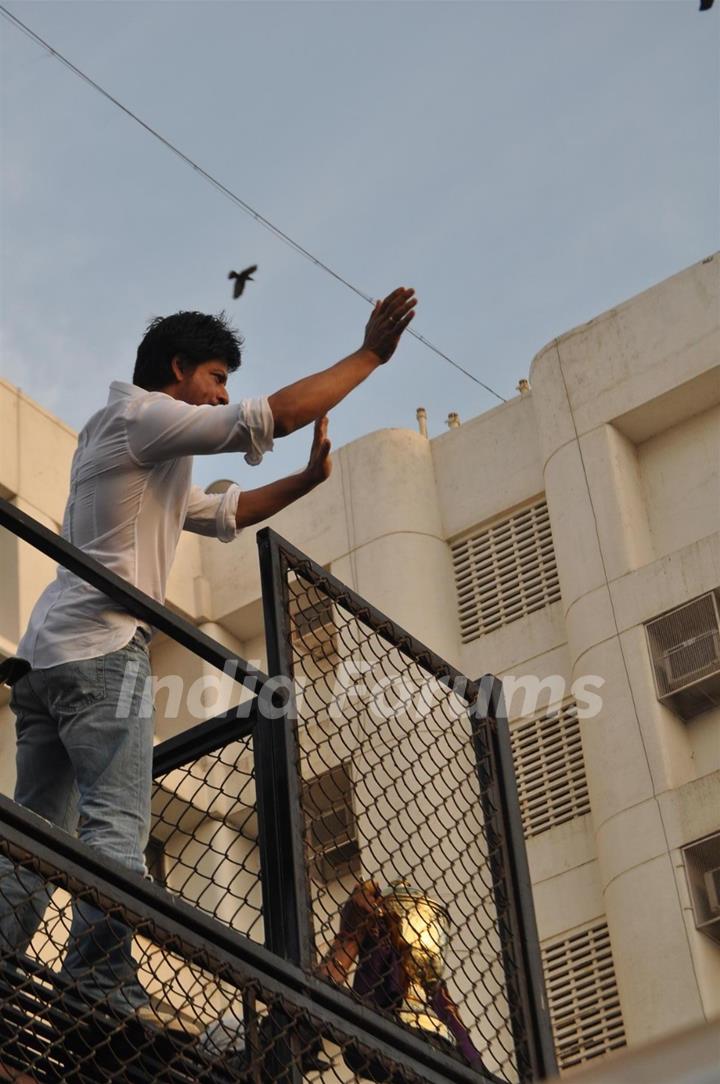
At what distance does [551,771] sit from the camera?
21.9 meters

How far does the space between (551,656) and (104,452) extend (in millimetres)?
16856

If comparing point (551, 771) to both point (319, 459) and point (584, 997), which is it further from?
point (319, 459)

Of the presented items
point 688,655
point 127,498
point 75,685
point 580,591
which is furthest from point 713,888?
point 75,685

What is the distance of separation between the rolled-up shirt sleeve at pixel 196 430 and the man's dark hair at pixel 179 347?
0.40 meters

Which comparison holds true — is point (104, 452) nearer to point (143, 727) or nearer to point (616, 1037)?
point (143, 727)

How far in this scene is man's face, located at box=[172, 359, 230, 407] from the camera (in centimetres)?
662

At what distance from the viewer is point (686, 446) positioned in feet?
75.5

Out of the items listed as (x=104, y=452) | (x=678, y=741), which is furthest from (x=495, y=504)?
(x=104, y=452)

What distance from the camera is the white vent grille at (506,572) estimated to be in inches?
922

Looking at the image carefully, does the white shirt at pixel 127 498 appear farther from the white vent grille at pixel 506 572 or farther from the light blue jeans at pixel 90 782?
the white vent grille at pixel 506 572

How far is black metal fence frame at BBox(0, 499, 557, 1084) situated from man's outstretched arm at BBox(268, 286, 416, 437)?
498mm

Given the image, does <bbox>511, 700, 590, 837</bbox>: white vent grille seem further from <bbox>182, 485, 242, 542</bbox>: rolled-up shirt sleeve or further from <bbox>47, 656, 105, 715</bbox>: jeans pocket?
<bbox>47, 656, 105, 715</bbox>: jeans pocket

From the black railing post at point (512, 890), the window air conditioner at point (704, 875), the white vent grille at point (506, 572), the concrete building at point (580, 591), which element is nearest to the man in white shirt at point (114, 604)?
the black railing post at point (512, 890)

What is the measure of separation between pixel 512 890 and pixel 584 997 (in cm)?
1425
